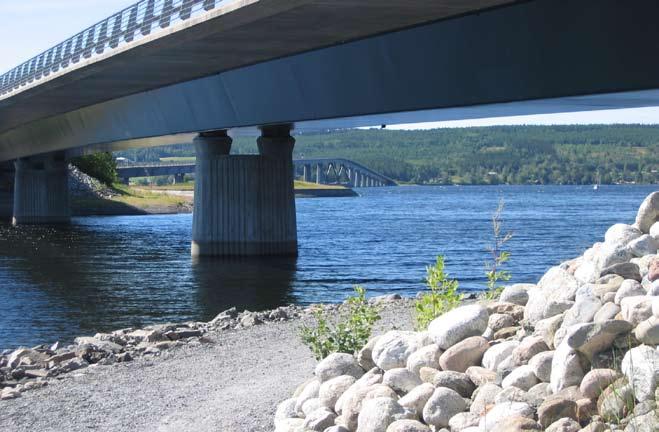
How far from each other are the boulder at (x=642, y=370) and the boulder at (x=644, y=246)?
7.05ft

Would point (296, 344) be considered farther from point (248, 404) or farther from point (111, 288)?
point (111, 288)

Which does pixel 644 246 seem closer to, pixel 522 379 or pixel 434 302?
pixel 522 379

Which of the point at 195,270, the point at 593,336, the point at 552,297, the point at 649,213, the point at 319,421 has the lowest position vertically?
the point at 195,270

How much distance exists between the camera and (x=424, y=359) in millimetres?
9969

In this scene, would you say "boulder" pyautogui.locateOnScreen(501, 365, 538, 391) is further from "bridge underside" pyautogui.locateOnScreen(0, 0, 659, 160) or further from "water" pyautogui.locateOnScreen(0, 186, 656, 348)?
"water" pyautogui.locateOnScreen(0, 186, 656, 348)

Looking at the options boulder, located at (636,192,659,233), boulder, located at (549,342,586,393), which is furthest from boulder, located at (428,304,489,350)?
boulder, located at (636,192,659,233)

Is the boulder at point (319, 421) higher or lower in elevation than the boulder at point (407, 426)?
lower

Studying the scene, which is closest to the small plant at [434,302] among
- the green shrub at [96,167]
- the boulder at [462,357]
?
the boulder at [462,357]

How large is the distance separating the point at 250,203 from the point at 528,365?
35670 mm

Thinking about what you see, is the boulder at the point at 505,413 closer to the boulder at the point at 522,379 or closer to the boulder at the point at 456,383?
the boulder at the point at 522,379

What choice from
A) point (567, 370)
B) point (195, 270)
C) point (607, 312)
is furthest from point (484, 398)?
point (195, 270)

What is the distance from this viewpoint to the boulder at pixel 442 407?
8.94 meters

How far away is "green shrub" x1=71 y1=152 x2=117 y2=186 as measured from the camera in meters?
118

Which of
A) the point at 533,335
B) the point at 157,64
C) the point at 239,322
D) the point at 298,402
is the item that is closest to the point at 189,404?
the point at 298,402
